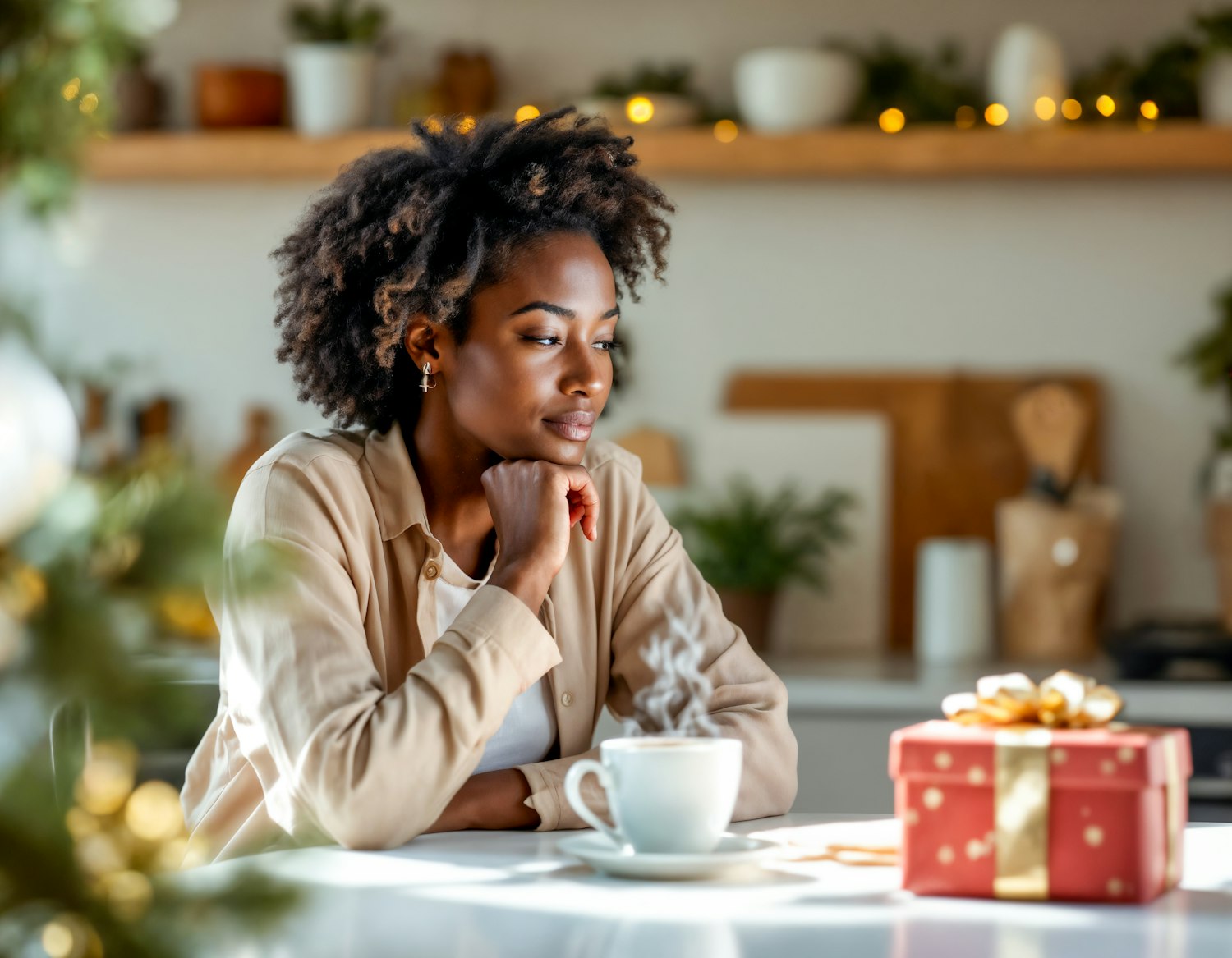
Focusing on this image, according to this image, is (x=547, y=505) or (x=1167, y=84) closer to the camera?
(x=547, y=505)

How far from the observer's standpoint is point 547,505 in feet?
4.67

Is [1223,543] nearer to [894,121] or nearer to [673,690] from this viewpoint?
[894,121]

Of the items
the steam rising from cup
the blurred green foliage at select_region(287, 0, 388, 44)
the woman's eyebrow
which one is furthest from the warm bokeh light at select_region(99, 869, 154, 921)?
the blurred green foliage at select_region(287, 0, 388, 44)

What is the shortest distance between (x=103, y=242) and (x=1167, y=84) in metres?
2.17

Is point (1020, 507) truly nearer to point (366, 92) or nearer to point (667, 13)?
point (667, 13)

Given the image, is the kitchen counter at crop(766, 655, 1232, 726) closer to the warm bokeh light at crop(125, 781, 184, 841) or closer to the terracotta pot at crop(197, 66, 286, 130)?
the terracotta pot at crop(197, 66, 286, 130)

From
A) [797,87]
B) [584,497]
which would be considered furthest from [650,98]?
[584,497]

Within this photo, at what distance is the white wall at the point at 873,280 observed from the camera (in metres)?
2.99

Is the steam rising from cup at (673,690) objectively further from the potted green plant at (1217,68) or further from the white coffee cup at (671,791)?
the potted green plant at (1217,68)

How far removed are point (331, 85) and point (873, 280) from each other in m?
1.13

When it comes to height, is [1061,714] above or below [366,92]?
below

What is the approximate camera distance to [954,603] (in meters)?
2.81

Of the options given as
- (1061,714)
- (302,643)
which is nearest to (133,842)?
(1061,714)

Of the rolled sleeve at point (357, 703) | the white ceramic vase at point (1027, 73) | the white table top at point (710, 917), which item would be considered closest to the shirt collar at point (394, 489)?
the rolled sleeve at point (357, 703)
